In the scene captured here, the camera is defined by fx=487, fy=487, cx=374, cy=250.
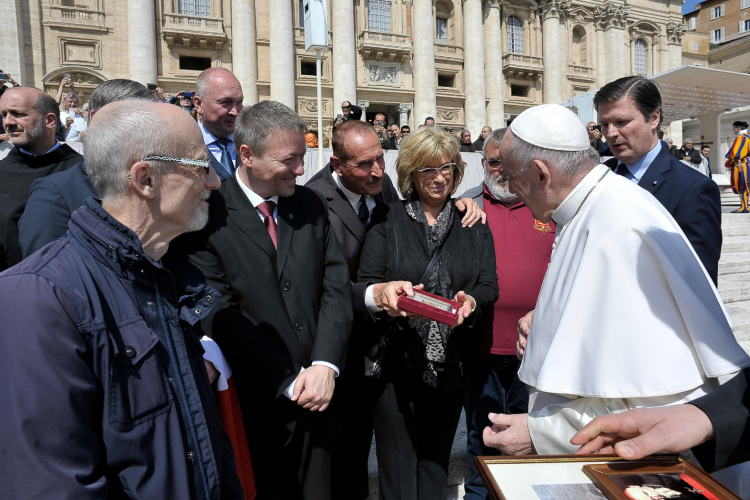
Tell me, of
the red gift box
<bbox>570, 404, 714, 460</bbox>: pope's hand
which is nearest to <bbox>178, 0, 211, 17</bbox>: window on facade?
the red gift box

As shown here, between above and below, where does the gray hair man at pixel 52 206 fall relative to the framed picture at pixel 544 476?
above

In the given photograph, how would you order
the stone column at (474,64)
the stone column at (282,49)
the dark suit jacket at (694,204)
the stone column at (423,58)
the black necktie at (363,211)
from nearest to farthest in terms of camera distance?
the dark suit jacket at (694,204) → the black necktie at (363,211) → the stone column at (282,49) → the stone column at (423,58) → the stone column at (474,64)

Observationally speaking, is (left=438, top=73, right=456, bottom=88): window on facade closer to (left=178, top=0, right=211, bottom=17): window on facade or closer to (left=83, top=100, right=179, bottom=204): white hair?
(left=178, top=0, right=211, bottom=17): window on facade

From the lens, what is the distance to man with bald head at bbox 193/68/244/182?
384 centimetres

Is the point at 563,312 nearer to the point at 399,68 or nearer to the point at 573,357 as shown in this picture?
the point at 573,357

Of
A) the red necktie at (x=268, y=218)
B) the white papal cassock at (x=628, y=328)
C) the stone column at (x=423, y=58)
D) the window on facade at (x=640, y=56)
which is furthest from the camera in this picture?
the window on facade at (x=640, y=56)

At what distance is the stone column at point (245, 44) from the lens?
75.0 ft

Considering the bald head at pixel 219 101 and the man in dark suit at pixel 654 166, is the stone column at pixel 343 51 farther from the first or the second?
the man in dark suit at pixel 654 166

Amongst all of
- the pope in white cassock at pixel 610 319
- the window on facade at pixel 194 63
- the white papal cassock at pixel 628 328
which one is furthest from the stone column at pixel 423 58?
the white papal cassock at pixel 628 328

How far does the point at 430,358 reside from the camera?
2.54m

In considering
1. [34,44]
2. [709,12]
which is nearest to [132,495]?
[34,44]

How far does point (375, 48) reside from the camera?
83.9 ft

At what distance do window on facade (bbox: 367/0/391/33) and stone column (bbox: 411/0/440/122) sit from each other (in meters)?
1.43

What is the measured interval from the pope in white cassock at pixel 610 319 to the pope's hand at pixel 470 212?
1.00 metres
